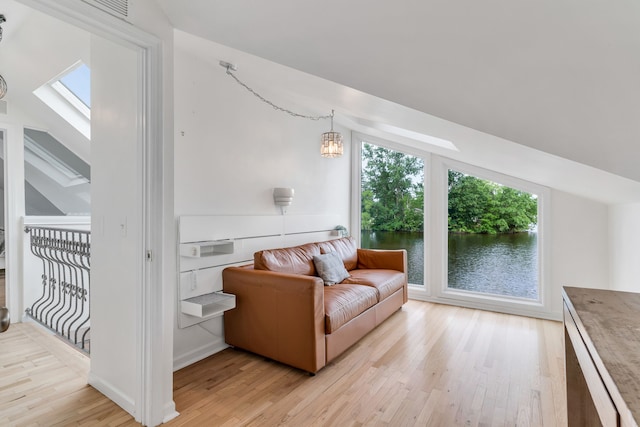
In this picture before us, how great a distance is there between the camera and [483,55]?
3.62 feet

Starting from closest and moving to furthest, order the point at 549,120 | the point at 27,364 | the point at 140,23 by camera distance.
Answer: the point at 549,120, the point at 140,23, the point at 27,364

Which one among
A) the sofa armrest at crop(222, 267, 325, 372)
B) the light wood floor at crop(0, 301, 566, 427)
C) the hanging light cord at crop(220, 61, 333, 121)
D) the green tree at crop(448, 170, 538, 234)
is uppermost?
the hanging light cord at crop(220, 61, 333, 121)

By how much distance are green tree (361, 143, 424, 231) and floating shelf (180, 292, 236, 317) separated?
2.75 metres

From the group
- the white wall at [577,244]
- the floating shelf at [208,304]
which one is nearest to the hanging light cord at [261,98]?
the floating shelf at [208,304]

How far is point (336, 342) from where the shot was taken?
8.13ft

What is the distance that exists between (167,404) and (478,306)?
3511 millimetres

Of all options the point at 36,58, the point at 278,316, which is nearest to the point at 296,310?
the point at 278,316

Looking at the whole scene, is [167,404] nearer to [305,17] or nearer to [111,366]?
[111,366]

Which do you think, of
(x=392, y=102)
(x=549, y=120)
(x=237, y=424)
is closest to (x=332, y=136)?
(x=392, y=102)

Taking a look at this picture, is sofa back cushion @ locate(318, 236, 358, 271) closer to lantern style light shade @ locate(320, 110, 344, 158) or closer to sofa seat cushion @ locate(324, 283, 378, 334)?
sofa seat cushion @ locate(324, 283, 378, 334)

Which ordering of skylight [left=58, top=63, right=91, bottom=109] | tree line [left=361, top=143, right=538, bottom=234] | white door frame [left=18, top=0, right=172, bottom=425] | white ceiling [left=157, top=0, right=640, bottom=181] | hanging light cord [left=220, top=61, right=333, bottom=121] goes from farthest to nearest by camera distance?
tree line [left=361, top=143, right=538, bottom=234], skylight [left=58, top=63, right=91, bottom=109], hanging light cord [left=220, top=61, right=333, bottom=121], white door frame [left=18, top=0, right=172, bottom=425], white ceiling [left=157, top=0, right=640, bottom=181]

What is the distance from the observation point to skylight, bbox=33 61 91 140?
9.92 ft

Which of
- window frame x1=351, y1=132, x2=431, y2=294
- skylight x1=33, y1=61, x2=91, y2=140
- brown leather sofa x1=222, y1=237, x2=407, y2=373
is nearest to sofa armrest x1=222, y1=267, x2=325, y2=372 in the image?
brown leather sofa x1=222, y1=237, x2=407, y2=373

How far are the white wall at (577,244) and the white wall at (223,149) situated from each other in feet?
9.43
